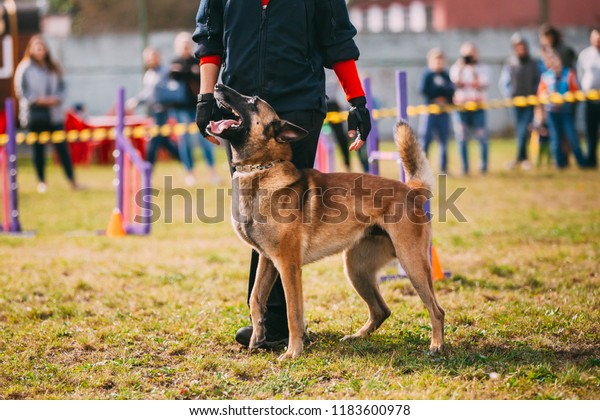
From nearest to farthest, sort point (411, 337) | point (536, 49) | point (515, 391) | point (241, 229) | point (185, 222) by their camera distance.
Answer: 1. point (515, 391)
2. point (241, 229)
3. point (411, 337)
4. point (185, 222)
5. point (536, 49)

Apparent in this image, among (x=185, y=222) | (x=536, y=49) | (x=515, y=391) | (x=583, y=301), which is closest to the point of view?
(x=515, y=391)

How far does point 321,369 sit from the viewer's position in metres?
4.07

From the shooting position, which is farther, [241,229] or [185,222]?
[185,222]

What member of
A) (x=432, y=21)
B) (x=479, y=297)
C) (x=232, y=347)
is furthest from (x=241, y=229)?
(x=432, y=21)

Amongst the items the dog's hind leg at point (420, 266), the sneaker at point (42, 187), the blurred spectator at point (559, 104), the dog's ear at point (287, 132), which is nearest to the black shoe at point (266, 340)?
the dog's hind leg at point (420, 266)

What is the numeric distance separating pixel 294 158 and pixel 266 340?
3.65ft

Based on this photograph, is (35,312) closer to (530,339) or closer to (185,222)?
(530,339)

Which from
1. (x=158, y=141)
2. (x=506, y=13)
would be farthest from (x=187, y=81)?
(x=506, y=13)

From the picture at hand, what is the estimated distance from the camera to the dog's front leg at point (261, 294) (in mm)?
4531

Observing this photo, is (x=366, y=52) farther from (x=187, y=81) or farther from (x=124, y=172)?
(x=124, y=172)

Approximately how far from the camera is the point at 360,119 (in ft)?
14.8

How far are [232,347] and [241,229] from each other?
2.52 ft

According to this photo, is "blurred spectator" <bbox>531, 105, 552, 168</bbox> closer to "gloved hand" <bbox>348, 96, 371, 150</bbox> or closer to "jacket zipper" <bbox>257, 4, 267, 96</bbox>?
"gloved hand" <bbox>348, 96, 371, 150</bbox>

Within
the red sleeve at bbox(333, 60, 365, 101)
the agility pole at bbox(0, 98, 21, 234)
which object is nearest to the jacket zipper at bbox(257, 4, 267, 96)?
the red sleeve at bbox(333, 60, 365, 101)
